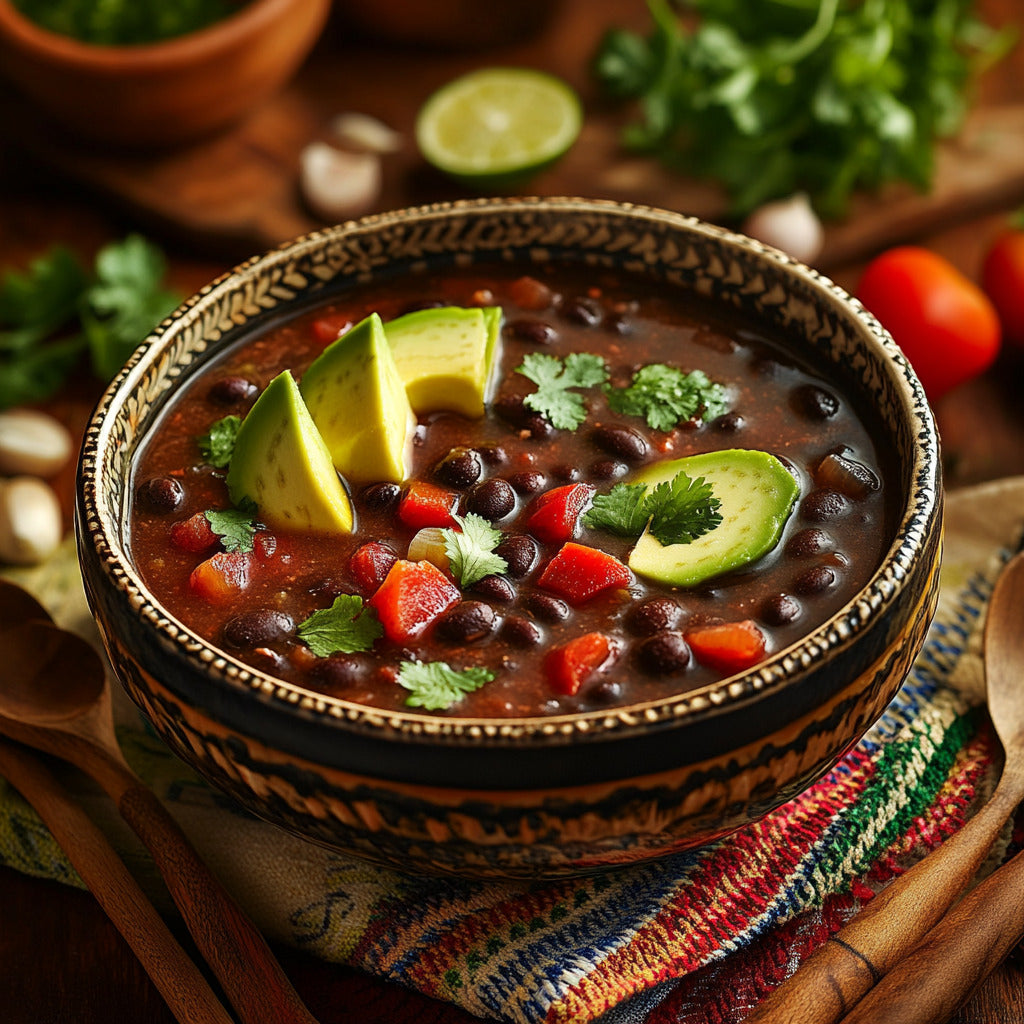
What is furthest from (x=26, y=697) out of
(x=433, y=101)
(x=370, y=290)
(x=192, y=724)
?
(x=433, y=101)

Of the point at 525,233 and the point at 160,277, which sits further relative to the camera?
the point at 160,277

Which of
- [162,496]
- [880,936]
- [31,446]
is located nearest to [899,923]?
[880,936]

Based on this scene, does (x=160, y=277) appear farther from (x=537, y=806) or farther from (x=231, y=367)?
(x=537, y=806)

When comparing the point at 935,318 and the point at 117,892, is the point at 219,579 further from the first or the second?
the point at 935,318

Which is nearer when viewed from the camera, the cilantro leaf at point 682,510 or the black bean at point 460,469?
the cilantro leaf at point 682,510

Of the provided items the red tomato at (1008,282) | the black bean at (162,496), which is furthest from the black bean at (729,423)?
the red tomato at (1008,282)

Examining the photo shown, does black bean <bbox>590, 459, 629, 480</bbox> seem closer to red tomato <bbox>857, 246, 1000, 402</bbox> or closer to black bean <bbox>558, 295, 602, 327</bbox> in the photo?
black bean <bbox>558, 295, 602, 327</bbox>

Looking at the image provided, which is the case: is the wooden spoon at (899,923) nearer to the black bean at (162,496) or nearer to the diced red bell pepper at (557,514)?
the diced red bell pepper at (557,514)
